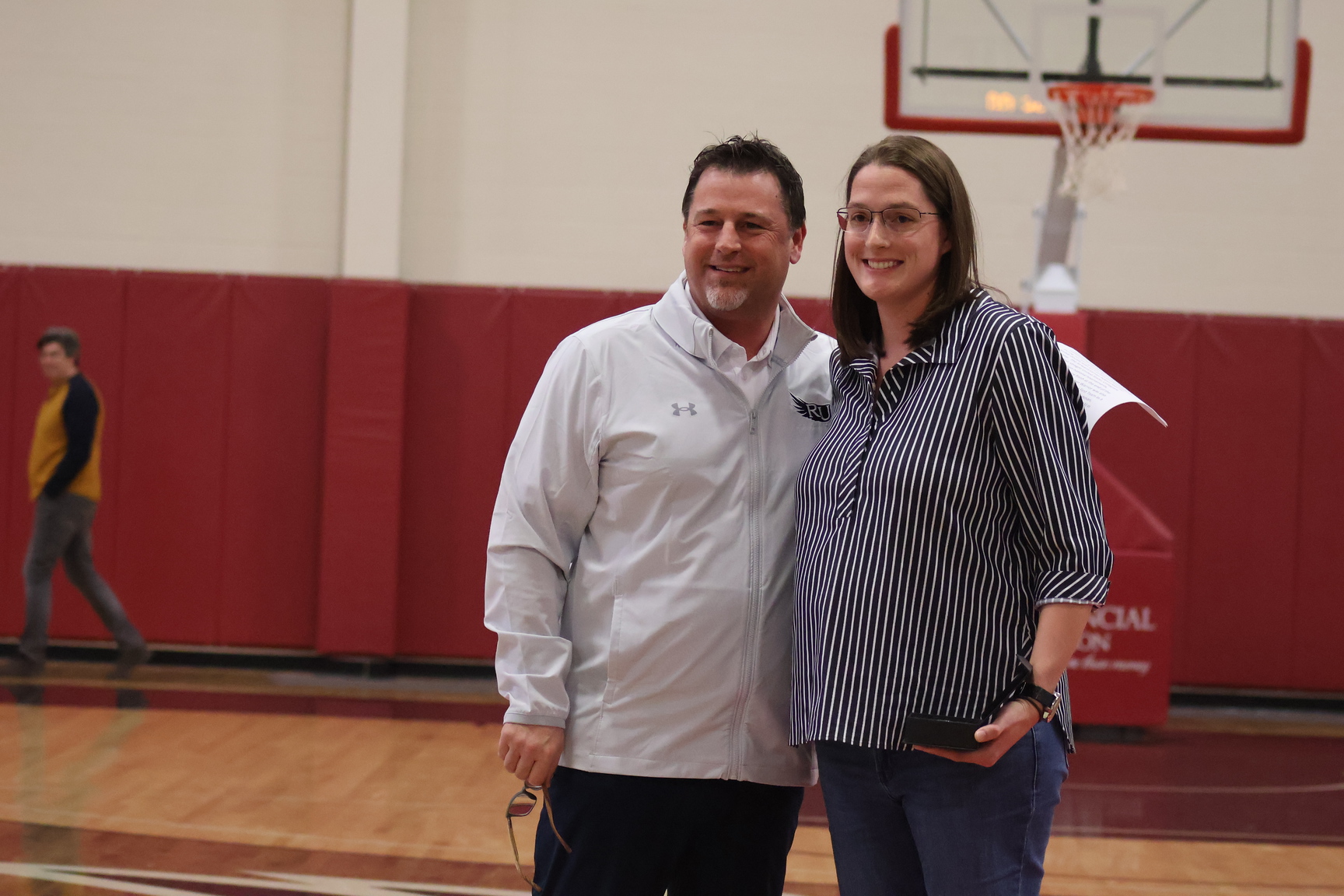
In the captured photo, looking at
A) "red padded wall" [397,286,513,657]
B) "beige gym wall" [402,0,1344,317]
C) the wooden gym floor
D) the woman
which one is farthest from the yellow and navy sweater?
the woman

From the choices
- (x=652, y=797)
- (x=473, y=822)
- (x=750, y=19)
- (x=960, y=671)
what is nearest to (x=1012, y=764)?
(x=960, y=671)

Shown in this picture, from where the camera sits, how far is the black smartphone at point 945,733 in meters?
1.68

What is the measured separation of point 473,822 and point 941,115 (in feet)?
13.0

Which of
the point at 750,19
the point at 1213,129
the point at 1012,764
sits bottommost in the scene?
the point at 1012,764

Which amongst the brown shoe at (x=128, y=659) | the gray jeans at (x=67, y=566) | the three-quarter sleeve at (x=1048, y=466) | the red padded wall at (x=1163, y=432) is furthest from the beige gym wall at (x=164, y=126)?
the three-quarter sleeve at (x=1048, y=466)

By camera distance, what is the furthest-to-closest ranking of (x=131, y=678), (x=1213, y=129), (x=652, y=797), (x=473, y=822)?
(x=131, y=678) → (x=1213, y=129) → (x=473, y=822) → (x=652, y=797)

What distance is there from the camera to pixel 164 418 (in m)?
7.32

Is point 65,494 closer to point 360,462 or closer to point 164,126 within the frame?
point 360,462

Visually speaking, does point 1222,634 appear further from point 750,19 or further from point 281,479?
point 281,479

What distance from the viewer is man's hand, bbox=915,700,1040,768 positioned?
1.68m

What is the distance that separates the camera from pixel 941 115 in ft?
20.2

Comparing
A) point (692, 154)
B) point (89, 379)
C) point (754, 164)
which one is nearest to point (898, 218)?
point (754, 164)

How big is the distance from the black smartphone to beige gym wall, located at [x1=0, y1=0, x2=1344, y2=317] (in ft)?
19.5

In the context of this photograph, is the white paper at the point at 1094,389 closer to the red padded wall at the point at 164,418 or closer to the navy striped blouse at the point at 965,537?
the navy striped blouse at the point at 965,537
